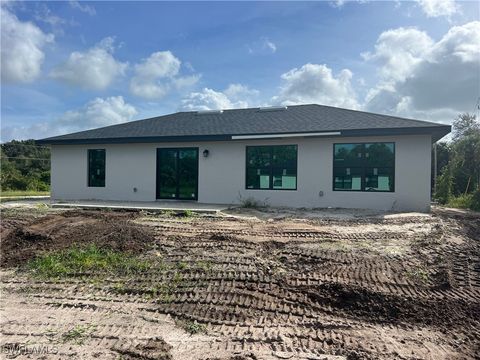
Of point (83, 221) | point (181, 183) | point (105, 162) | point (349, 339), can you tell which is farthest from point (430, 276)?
point (105, 162)

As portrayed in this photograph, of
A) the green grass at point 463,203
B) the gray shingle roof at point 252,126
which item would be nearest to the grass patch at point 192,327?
the gray shingle roof at point 252,126

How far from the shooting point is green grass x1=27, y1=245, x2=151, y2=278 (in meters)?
4.91

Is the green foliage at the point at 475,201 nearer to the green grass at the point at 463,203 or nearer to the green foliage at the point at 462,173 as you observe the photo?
the green grass at the point at 463,203

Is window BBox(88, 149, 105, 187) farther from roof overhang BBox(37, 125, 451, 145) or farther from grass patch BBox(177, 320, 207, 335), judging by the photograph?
grass patch BBox(177, 320, 207, 335)

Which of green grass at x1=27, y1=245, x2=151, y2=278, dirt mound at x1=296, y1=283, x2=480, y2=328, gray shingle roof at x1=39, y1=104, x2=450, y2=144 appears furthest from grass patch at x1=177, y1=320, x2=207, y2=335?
gray shingle roof at x1=39, y1=104, x2=450, y2=144

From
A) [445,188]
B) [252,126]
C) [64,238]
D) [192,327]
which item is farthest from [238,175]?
[445,188]

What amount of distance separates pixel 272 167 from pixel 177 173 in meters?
3.98

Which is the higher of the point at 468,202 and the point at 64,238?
the point at 468,202

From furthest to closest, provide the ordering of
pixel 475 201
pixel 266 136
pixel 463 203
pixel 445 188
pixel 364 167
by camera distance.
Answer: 1. pixel 445 188
2. pixel 463 203
3. pixel 475 201
4. pixel 266 136
5. pixel 364 167

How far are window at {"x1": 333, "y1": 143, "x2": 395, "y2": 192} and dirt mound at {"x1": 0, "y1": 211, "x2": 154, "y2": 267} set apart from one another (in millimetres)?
7473

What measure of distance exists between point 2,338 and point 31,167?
39.2m

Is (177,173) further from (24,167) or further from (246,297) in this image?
(24,167)

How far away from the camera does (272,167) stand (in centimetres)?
1288

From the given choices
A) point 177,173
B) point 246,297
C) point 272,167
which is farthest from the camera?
point 177,173
